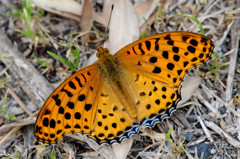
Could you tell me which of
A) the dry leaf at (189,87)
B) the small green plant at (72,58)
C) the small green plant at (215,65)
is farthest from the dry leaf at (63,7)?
the small green plant at (215,65)

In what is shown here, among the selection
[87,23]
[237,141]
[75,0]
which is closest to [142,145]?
[237,141]

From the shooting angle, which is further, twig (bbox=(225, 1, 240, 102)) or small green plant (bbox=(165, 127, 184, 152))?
twig (bbox=(225, 1, 240, 102))

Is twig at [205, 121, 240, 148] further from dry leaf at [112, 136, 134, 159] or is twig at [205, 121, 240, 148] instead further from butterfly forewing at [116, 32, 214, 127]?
dry leaf at [112, 136, 134, 159]

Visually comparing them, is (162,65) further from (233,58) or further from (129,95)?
(233,58)

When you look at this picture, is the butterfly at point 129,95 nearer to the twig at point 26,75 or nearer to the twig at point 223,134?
the twig at point 223,134

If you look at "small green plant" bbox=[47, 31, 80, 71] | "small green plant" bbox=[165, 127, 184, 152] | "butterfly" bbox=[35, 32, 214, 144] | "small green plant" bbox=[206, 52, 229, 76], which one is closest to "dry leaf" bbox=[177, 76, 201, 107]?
"small green plant" bbox=[206, 52, 229, 76]

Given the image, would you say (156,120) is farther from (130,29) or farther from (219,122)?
(130,29)

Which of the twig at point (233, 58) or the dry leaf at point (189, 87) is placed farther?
the twig at point (233, 58)

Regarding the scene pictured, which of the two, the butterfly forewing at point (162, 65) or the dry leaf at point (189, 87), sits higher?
the butterfly forewing at point (162, 65)
